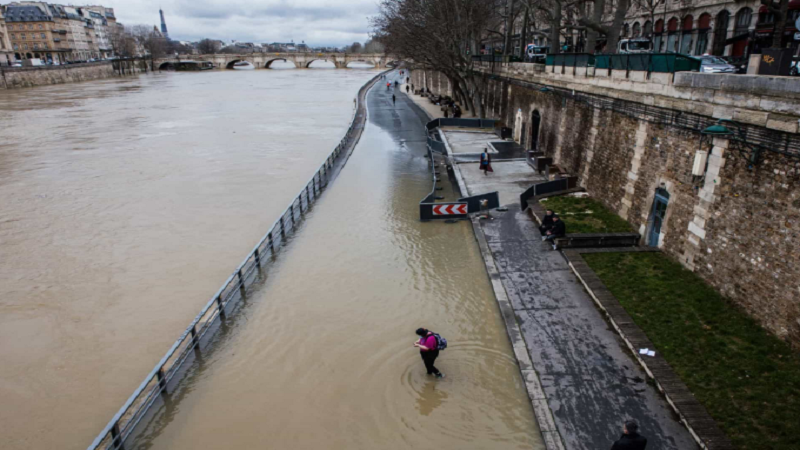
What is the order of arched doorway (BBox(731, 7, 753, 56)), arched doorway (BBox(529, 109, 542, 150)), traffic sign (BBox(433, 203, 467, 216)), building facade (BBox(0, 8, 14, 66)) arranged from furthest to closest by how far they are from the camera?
building facade (BBox(0, 8, 14, 66)), arched doorway (BBox(731, 7, 753, 56)), arched doorway (BBox(529, 109, 542, 150)), traffic sign (BBox(433, 203, 467, 216))

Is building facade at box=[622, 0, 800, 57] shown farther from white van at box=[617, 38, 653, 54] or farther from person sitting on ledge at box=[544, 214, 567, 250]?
person sitting on ledge at box=[544, 214, 567, 250]

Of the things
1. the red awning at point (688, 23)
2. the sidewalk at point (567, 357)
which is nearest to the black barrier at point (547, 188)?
the sidewalk at point (567, 357)

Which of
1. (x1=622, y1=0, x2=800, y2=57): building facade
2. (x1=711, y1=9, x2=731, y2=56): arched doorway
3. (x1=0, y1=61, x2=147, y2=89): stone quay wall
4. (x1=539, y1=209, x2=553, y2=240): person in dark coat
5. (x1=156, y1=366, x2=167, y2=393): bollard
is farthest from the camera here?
(x1=0, y1=61, x2=147, y2=89): stone quay wall

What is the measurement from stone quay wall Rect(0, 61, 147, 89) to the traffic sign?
89.7m

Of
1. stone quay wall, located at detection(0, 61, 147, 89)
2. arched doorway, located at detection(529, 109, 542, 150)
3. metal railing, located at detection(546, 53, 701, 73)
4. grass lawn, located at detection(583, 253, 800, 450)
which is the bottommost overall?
grass lawn, located at detection(583, 253, 800, 450)

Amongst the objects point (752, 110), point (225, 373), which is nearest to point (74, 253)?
point (225, 373)

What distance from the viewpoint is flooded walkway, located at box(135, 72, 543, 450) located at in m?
8.38

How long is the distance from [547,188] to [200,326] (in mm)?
13262

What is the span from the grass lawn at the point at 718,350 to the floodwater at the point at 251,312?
2.90 m

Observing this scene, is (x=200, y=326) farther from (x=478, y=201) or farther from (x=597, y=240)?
(x=597, y=240)

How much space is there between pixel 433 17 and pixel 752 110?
29895 millimetres

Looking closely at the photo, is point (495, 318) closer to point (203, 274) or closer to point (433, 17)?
point (203, 274)

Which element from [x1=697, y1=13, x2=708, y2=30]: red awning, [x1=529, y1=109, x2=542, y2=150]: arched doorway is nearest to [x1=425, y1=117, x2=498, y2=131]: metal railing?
[x1=529, y1=109, x2=542, y2=150]: arched doorway

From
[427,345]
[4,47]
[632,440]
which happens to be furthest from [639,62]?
[4,47]
